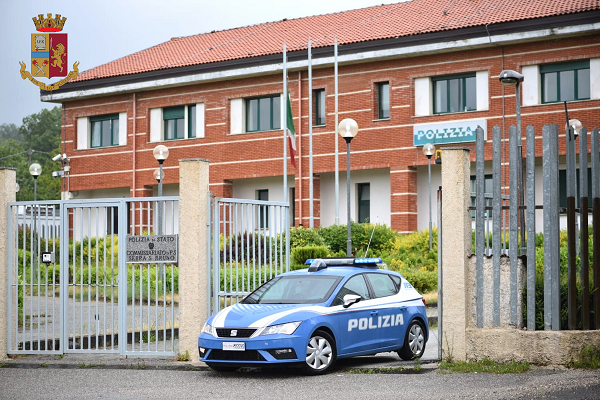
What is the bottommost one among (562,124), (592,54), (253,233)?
(253,233)

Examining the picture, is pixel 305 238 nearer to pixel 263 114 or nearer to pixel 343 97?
pixel 343 97

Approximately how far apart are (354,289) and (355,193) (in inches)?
961

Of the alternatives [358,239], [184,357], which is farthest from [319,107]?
[184,357]

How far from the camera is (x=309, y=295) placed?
12.1 metres

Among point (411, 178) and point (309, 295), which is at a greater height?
point (411, 178)

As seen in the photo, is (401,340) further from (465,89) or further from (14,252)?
(465,89)

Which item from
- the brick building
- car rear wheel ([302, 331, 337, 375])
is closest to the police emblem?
car rear wheel ([302, 331, 337, 375])

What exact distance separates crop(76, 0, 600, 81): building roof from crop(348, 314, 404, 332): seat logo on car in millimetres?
20969

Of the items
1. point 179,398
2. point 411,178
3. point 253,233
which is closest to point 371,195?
point 411,178

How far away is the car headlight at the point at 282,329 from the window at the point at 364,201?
2542 cm

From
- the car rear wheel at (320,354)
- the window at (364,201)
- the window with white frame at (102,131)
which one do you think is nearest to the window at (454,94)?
the window at (364,201)

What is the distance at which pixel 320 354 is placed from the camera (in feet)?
37.7

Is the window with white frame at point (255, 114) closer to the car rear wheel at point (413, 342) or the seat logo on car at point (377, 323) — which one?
the car rear wheel at point (413, 342)

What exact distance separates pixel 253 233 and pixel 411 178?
21.6m
